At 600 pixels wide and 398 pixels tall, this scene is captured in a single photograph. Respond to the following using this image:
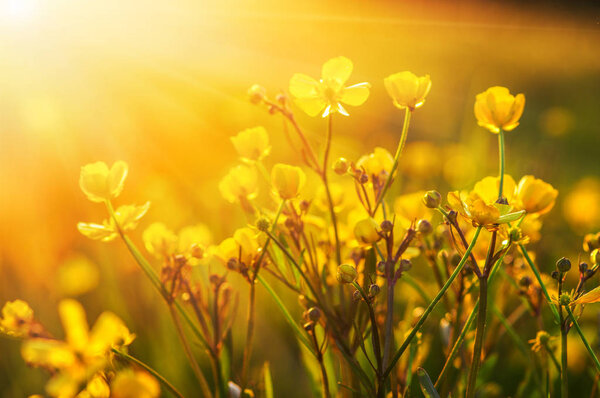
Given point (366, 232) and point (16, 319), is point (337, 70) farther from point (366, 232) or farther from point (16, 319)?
point (16, 319)

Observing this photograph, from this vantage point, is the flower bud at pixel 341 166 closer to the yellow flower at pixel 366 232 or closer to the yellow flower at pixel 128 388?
the yellow flower at pixel 366 232

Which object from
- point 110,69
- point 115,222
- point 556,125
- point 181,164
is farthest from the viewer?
point 110,69

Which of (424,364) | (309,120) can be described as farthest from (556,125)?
(424,364)

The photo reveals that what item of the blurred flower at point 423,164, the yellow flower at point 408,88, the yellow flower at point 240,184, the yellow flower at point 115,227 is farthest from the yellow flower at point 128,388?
the blurred flower at point 423,164

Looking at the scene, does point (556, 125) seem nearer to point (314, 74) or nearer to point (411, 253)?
point (314, 74)

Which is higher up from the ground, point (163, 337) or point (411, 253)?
point (411, 253)

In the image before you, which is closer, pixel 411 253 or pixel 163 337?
pixel 411 253
